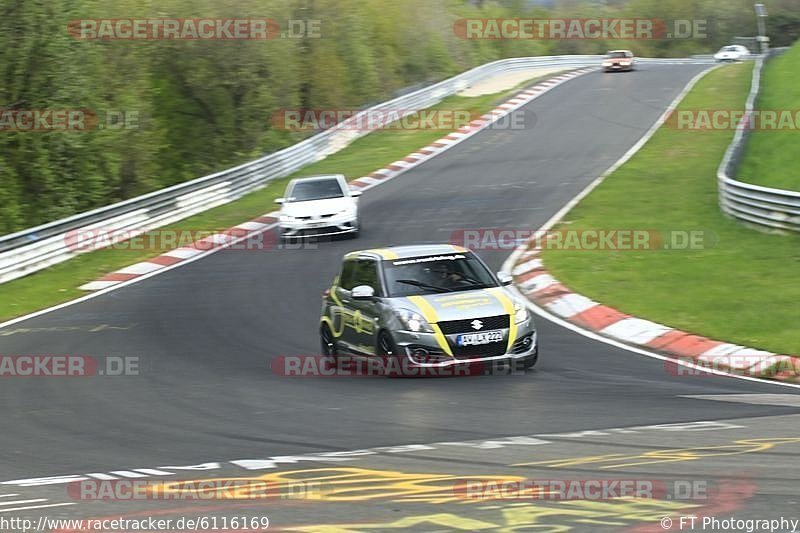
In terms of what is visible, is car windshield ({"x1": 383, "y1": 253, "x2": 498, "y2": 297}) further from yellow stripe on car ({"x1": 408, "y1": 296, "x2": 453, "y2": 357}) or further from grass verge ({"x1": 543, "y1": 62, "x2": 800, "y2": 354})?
grass verge ({"x1": 543, "y1": 62, "x2": 800, "y2": 354})

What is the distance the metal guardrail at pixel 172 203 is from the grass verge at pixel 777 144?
509 inches

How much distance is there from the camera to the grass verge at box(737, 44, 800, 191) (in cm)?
2694

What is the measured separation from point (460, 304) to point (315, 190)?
542 inches

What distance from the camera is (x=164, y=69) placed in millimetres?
38750

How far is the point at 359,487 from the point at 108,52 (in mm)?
27601

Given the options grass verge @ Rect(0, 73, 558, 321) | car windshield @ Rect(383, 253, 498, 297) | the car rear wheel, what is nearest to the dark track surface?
Answer: the car rear wheel

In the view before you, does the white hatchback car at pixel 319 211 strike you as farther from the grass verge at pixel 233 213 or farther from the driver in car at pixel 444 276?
the driver in car at pixel 444 276

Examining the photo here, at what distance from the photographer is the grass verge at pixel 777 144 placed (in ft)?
88.4

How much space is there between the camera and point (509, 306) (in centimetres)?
1246

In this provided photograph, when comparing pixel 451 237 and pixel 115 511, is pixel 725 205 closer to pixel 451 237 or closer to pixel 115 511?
pixel 451 237

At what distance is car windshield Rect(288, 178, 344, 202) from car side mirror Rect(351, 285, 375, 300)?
41.6 ft

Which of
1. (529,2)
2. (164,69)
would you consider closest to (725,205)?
(164,69)

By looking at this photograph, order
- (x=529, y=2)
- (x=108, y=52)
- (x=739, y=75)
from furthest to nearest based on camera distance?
(x=529, y=2)
(x=739, y=75)
(x=108, y=52)

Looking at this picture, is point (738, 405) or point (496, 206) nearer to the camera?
point (738, 405)
